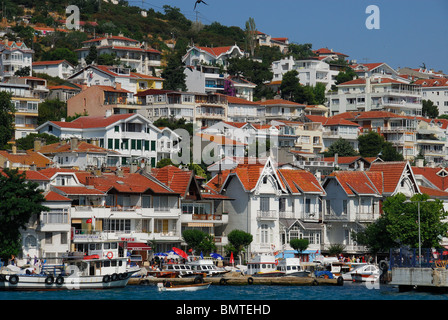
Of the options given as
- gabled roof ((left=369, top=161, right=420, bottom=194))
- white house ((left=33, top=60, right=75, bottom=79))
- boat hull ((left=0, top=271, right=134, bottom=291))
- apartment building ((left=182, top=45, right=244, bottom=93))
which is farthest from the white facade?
boat hull ((left=0, top=271, right=134, bottom=291))

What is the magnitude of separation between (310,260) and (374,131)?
54.1m

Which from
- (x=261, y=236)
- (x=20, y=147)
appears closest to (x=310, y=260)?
(x=261, y=236)

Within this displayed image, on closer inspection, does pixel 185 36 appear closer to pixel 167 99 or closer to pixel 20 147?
pixel 167 99

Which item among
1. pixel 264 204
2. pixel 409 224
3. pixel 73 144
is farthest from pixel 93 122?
pixel 409 224

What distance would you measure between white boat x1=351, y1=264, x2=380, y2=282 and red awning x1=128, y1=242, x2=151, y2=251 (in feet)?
48.4

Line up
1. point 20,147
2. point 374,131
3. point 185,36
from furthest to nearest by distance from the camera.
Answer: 1. point 185,36
2. point 374,131
3. point 20,147

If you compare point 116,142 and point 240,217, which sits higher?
point 116,142

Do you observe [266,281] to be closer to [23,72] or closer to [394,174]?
[394,174]

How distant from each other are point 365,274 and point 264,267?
7416mm

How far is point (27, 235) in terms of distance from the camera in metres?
56.6

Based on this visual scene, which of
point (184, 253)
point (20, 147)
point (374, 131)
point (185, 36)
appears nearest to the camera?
point (184, 253)

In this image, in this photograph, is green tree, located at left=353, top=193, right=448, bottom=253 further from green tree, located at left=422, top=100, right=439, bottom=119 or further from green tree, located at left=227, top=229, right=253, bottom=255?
green tree, located at left=422, top=100, right=439, bottom=119

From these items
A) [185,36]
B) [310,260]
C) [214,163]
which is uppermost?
[185,36]

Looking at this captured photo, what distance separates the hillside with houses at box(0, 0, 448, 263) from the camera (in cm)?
6400
